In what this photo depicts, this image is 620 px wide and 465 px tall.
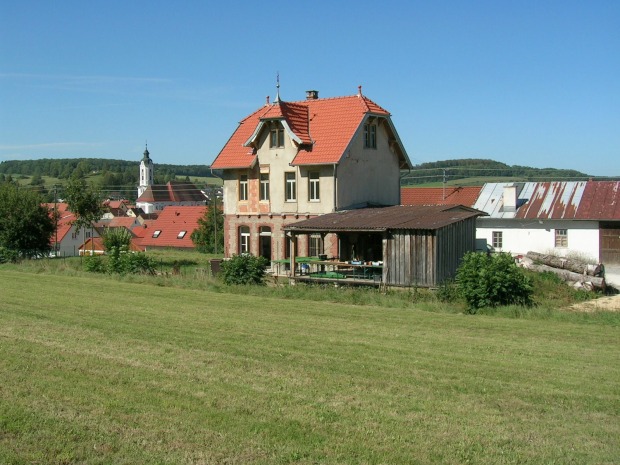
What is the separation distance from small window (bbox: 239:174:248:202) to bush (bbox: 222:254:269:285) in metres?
8.28

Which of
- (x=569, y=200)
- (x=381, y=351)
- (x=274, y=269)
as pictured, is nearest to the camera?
(x=381, y=351)

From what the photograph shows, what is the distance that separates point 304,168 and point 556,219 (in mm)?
14669

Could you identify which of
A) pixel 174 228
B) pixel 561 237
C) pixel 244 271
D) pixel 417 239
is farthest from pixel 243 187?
pixel 174 228

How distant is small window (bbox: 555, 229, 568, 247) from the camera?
4112 cm

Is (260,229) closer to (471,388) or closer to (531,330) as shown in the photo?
(531,330)

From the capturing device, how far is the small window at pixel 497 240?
4353 centimetres

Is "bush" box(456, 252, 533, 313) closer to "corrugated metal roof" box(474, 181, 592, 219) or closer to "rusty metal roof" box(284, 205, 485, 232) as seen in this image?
"rusty metal roof" box(284, 205, 485, 232)

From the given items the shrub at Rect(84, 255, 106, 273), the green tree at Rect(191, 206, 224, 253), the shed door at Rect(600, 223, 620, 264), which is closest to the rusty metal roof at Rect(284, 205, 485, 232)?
the shed door at Rect(600, 223, 620, 264)

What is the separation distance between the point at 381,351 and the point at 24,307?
1219 cm

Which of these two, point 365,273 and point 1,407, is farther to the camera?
point 365,273

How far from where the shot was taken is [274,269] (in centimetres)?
3681

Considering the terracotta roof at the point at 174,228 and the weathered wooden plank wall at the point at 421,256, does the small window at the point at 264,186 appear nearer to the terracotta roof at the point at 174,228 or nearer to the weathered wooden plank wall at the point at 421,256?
the weathered wooden plank wall at the point at 421,256

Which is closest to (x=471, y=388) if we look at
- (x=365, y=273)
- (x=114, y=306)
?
(x=114, y=306)

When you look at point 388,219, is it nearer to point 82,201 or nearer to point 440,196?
point 82,201
